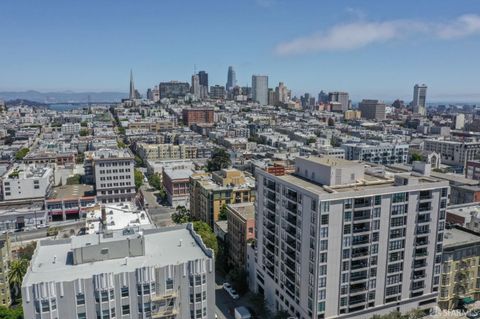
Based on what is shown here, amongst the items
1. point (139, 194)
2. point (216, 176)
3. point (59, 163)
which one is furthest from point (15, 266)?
point (59, 163)

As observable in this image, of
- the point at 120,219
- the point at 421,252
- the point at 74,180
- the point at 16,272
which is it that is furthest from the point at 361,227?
the point at 74,180

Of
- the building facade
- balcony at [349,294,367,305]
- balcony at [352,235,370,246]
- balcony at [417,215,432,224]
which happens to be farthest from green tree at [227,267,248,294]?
balcony at [417,215,432,224]

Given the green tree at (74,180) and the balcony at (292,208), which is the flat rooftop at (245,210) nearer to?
the balcony at (292,208)

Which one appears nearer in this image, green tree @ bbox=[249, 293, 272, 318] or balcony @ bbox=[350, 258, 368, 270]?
balcony @ bbox=[350, 258, 368, 270]

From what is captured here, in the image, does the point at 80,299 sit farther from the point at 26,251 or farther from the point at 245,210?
the point at 245,210

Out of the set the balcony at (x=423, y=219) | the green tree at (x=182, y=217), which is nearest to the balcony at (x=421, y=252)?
the balcony at (x=423, y=219)

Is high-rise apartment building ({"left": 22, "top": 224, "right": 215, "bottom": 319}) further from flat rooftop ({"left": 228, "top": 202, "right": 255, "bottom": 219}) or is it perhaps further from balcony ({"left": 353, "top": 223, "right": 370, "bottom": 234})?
flat rooftop ({"left": 228, "top": 202, "right": 255, "bottom": 219})
